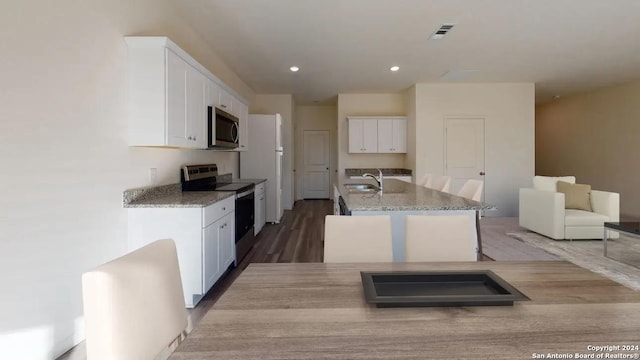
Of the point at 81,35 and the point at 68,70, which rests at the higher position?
the point at 81,35

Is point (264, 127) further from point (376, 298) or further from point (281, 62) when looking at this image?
point (376, 298)

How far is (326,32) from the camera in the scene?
157 inches

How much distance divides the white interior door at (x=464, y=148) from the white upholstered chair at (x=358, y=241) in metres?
5.58

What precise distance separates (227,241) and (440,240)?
221 centimetres

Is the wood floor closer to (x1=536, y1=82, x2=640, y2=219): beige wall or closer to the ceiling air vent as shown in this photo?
(x1=536, y1=82, x2=640, y2=219): beige wall

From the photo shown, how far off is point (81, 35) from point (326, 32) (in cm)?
256

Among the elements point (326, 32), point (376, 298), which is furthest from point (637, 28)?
point (376, 298)

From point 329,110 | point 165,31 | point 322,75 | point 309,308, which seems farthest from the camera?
point 329,110

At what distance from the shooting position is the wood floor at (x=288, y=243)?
2.77 meters

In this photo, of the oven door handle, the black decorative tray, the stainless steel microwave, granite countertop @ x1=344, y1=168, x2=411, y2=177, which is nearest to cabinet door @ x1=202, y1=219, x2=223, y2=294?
the oven door handle

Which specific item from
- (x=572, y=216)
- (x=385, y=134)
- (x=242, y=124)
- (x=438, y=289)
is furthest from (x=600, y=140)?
(x=438, y=289)

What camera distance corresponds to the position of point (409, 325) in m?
0.92

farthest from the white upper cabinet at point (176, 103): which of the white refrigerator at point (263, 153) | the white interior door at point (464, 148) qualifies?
the white interior door at point (464, 148)

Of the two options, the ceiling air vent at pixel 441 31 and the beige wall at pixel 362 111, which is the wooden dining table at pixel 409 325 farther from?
the beige wall at pixel 362 111
